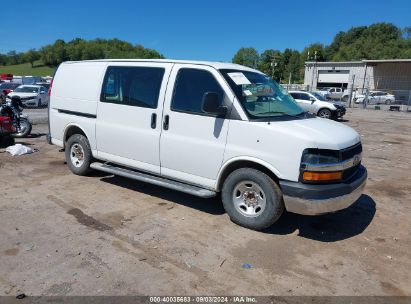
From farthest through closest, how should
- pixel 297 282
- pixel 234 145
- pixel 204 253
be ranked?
pixel 234 145 < pixel 204 253 < pixel 297 282

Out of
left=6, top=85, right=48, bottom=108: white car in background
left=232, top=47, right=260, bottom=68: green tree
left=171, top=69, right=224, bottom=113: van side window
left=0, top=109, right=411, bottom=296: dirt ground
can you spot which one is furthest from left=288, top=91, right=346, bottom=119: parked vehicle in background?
left=232, top=47, right=260, bottom=68: green tree

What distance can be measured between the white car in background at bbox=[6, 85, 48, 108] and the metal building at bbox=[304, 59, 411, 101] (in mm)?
37832

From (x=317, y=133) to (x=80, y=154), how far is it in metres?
4.47

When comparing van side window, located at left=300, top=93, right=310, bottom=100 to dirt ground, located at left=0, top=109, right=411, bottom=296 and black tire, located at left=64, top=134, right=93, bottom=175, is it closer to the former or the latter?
dirt ground, located at left=0, top=109, right=411, bottom=296

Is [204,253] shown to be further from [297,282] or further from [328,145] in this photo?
[328,145]

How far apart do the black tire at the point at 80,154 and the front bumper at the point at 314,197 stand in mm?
3795

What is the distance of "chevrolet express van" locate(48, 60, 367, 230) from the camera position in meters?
4.46

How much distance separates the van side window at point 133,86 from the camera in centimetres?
566

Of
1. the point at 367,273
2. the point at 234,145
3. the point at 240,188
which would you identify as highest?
the point at 234,145

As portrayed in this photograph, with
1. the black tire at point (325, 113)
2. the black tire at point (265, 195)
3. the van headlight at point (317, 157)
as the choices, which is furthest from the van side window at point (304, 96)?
the van headlight at point (317, 157)

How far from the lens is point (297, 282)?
375 centimetres

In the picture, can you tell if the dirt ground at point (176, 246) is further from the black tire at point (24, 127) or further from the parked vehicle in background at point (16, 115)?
the black tire at point (24, 127)

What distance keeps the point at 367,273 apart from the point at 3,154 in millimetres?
8312

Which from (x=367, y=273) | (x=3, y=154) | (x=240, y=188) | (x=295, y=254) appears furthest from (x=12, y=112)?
(x=367, y=273)
